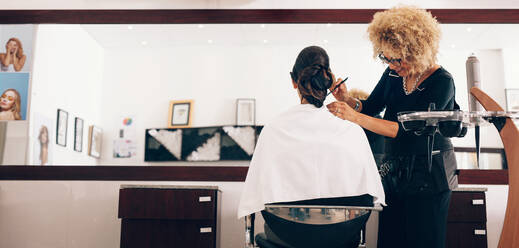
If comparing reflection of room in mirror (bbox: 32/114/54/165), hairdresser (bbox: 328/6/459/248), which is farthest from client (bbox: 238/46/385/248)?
reflection of room in mirror (bbox: 32/114/54/165)

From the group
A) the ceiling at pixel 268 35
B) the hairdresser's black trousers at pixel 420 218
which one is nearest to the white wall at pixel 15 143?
the ceiling at pixel 268 35

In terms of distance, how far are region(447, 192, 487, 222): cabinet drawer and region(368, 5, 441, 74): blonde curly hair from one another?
3.63 feet

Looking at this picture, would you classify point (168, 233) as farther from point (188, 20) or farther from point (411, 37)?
point (411, 37)

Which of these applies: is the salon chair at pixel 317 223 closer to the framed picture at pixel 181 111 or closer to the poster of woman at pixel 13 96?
the framed picture at pixel 181 111

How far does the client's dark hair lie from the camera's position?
5.61 feet

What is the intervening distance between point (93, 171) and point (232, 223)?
1000 millimetres

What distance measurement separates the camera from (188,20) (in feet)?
11.1

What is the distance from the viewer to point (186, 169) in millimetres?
3102

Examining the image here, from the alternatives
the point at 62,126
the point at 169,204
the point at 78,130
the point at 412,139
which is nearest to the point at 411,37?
the point at 412,139

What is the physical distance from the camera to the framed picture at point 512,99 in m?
3.30

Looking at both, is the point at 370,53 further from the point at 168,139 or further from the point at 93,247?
the point at 93,247

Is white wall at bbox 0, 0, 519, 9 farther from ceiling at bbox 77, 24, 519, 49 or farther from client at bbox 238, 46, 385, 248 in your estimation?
client at bbox 238, 46, 385, 248

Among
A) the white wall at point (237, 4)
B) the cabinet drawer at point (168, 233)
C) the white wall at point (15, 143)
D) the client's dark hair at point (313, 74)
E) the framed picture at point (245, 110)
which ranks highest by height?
the white wall at point (237, 4)

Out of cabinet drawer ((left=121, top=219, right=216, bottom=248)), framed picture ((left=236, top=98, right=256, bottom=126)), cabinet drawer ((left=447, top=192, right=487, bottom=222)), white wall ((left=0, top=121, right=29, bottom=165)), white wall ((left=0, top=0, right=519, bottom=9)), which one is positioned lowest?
cabinet drawer ((left=121, top=219, right=216, bottom=248))
